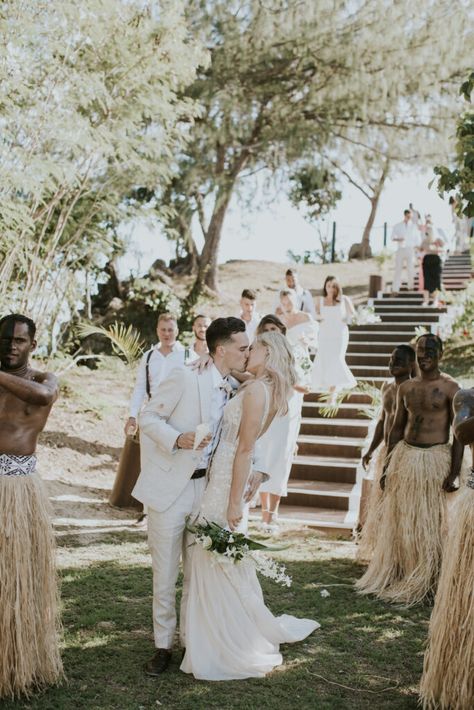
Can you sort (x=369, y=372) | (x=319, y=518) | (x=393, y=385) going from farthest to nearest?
(x=369, y=372), (x=319, y=518), (x=393, y=385)

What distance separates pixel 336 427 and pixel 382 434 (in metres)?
3.58

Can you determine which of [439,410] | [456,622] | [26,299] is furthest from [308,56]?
[456,622]

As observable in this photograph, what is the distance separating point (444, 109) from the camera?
1484cm

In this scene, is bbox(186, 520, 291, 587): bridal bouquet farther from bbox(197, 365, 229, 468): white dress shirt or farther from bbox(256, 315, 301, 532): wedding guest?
bbox(256, 315, 301, 532): wedding guest

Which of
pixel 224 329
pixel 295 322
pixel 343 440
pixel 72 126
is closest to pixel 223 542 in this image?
pixel 224 329

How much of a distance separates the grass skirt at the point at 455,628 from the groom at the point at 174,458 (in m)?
1.07

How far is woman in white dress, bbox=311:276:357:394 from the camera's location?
33.1ft

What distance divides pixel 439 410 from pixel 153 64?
6797 mm

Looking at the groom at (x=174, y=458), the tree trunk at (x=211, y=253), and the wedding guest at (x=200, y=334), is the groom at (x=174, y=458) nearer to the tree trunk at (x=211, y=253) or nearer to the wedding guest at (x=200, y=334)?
the wedding guest at (x=200, y=334)

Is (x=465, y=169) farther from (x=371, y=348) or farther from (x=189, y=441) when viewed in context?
(x=371, y=348)

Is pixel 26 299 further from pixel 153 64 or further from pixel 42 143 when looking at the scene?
pixel 153 64

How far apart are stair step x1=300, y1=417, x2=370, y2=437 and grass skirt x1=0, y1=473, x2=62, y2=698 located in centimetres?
633

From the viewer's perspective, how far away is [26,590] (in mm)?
3486

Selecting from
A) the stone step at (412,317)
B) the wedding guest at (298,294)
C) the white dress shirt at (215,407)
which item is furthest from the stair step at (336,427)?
Result: the white dress shirt at (215,407)
